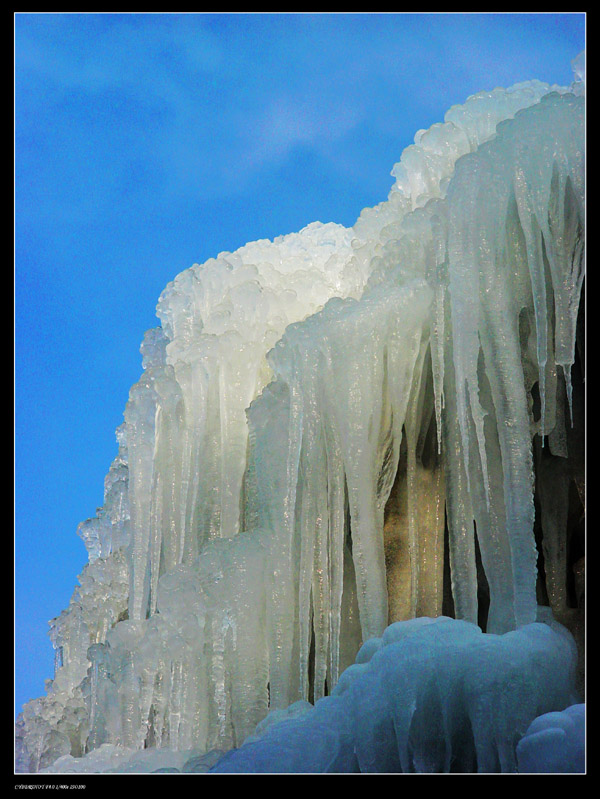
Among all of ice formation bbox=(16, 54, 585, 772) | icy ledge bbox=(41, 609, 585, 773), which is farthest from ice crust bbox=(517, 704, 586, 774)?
ice formation bbox=(16, 54, 585, 772)

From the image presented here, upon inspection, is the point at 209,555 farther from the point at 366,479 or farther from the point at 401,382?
the point at 401,382

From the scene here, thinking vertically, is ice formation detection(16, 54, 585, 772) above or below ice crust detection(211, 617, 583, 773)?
above

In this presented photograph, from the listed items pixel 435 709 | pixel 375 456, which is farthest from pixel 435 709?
pixel 375 456

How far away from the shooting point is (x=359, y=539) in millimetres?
5480

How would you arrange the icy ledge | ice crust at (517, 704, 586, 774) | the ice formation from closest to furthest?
ice crust at (517, 704, 586, 774), the icy ledge, the ice formation

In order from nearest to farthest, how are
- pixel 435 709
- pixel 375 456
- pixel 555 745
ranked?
pixel 555 745 → pixel 435 709 → pixel 375 456

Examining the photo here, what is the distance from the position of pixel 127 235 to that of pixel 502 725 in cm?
4818

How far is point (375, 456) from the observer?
223 inches

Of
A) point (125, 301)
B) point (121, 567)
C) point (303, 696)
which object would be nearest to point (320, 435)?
point (303, 696)

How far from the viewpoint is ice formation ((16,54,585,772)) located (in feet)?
16.4

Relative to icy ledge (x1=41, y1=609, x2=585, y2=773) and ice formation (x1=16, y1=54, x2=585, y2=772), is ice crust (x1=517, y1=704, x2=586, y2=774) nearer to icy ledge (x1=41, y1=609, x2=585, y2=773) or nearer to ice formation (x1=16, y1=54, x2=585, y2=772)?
icy ledge (x1=41, y1=609, x2=585, y2=773)

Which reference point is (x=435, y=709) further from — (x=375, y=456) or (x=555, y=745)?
(x=375, y=456)

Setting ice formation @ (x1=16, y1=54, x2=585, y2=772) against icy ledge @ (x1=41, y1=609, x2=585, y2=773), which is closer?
icy ledge @ (x1=41, y1=609, x2=585, y2=773)

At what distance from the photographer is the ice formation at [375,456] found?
5.01 m
